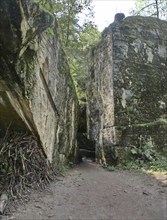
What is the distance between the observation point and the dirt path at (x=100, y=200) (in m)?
4.03

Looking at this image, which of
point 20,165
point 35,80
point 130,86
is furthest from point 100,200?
point 130,86

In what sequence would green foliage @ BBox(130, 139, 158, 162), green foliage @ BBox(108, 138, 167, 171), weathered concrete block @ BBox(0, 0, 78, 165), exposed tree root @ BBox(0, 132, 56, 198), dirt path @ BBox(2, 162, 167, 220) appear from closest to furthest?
weathered concrete block @ BBox(0, 0, 78, 165) → dirt path @ BBox(2, 162, 167, 220) → exposed tree root @ BBox(0, 132, 56, 198) → green foliage @ BBox(108, 138, 167, 171) → green foliage @ BBox(130, 139, 158, 162)

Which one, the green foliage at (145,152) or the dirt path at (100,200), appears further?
the green foliage at (145,152)

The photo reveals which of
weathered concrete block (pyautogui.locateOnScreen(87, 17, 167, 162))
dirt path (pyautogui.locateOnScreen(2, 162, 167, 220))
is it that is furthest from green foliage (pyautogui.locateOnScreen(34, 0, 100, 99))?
dirt path (pyautogui.locateOnScreen(2, 162, 167, 220))

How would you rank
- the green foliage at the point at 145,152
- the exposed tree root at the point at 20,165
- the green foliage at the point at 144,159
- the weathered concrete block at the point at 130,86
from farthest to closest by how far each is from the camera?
the weathered concrete block at the point at 130,86
the green foliage at the point at 145,152
the green foliage at the point at 144,159
the exposed tree root at the point at 20,165

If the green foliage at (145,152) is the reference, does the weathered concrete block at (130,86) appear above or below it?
above

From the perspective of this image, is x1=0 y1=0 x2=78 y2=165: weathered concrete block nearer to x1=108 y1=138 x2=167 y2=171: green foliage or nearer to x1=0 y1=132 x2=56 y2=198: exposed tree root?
x1=0 y1=132 x2=56 y2=198: exposed tree root

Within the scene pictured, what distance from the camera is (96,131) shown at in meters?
9.22

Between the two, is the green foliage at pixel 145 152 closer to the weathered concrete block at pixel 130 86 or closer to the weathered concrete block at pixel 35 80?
the weathered concrete block at pixel 130 86

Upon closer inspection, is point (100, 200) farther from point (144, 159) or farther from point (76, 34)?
point (76, 34)

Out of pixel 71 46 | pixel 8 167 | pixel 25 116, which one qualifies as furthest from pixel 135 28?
pixel 8 167

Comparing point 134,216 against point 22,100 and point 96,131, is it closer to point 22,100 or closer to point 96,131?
point 22,100

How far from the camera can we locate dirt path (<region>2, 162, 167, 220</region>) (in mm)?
4027

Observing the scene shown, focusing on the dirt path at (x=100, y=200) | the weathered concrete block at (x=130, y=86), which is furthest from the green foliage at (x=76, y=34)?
the dirt path at (x=100, y=200)
